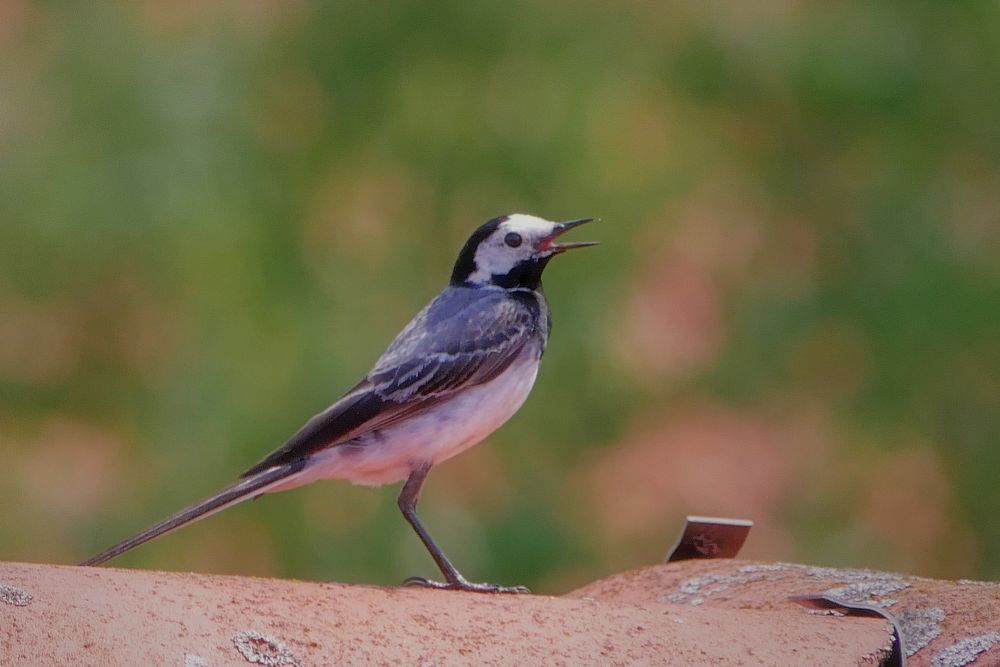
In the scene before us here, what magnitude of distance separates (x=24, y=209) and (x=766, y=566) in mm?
6893

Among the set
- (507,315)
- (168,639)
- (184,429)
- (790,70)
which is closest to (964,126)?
(790,70)

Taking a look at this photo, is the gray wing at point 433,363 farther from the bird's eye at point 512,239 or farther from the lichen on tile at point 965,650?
the lichen on tile at point 965,650

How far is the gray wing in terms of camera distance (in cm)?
479

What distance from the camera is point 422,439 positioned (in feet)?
16.2

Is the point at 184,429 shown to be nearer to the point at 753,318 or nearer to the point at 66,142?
the point at 66,142

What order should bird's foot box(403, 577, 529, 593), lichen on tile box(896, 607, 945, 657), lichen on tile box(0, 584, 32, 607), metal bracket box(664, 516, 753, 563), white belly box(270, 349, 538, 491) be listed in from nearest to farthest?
lichen on tile box(0, 584, 32, 607), lichen on tile box(896, 607, 945, 657), bird's foot box(403, 577, 529, 593), metal bracket box(664, 516, 753, 563), white belly box(270, 349, 538, 491)

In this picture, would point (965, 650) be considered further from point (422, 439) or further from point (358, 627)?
point (422, 439)

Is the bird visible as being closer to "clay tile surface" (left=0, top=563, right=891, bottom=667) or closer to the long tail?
the long tail

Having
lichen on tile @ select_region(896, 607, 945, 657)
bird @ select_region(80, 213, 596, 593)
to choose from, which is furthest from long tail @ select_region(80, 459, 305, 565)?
lichen on tile @ select_region(896, 607, 945, 657)

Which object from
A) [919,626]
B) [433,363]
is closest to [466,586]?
[433,363]

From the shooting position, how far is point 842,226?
1134 centimetres

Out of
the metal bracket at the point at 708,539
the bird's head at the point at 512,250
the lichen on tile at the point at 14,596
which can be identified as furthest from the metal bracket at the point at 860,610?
the bird's head at the point at 512,250

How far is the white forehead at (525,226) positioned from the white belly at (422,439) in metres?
0.65

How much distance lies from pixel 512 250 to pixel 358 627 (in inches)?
111
